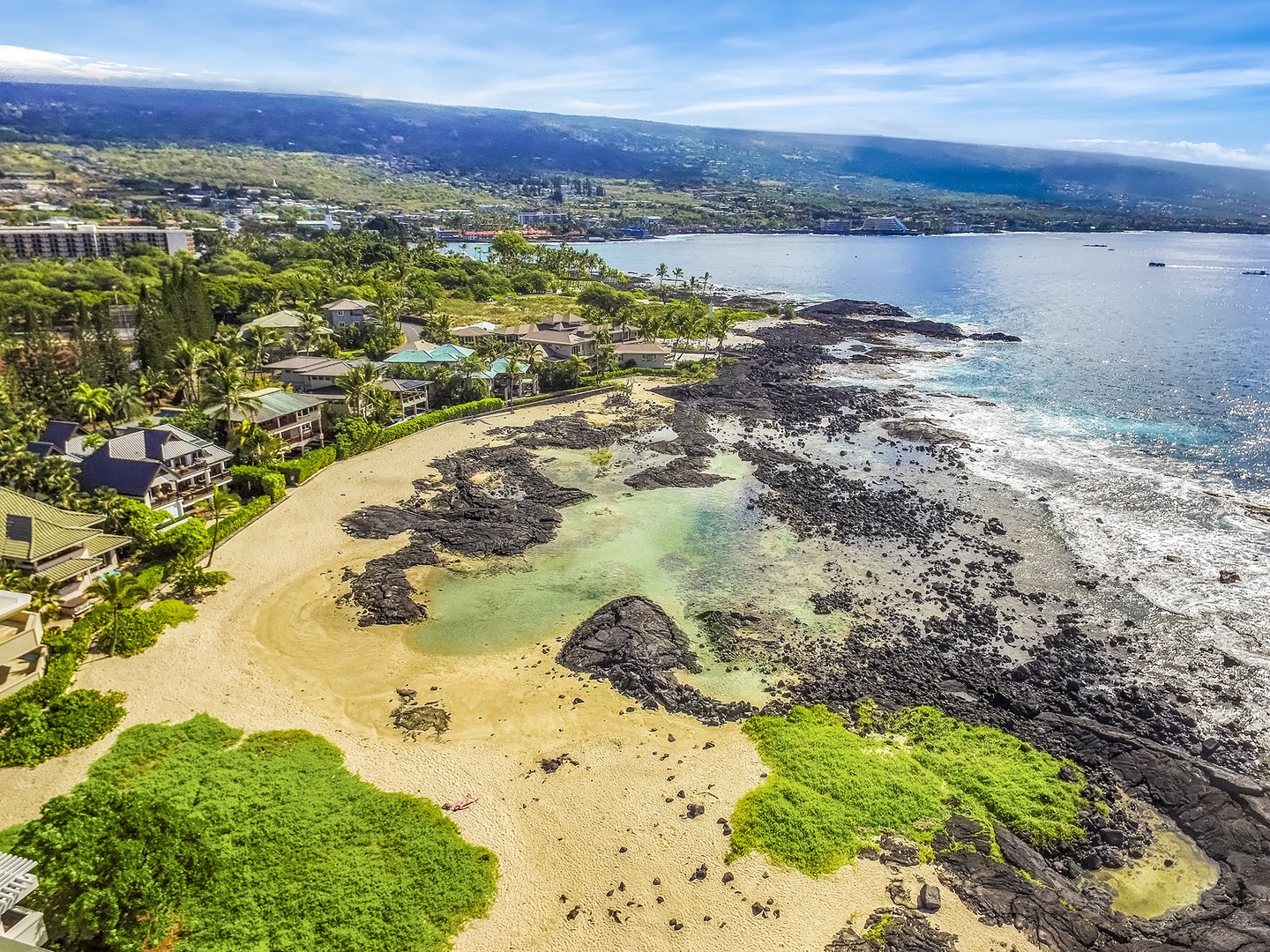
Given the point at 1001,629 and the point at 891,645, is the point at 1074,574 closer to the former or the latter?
the point at 1001,629

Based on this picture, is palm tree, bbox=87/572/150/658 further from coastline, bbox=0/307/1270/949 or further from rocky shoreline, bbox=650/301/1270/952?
rocky shoreline, bbox=650/301/1270/952

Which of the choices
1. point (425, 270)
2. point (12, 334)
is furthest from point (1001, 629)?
point (425, 270)

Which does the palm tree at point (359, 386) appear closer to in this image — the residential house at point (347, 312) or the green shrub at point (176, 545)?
the green shrub at point (176, 545)

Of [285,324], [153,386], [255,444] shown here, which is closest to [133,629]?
[255,444]

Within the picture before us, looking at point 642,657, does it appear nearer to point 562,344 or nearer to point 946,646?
point 946,646

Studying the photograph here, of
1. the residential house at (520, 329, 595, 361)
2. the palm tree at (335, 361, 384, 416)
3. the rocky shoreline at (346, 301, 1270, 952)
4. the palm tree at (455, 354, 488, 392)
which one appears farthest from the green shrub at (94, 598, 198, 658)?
the residential house at (520, 329, 595, 361)
